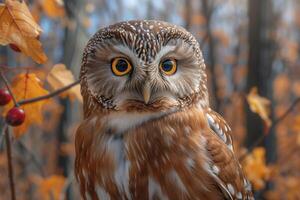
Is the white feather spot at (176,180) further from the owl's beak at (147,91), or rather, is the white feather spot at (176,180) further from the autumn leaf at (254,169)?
the autumn leaf at (254,169)

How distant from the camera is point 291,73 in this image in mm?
13805

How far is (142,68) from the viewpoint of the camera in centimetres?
175

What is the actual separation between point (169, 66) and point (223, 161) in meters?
0.48

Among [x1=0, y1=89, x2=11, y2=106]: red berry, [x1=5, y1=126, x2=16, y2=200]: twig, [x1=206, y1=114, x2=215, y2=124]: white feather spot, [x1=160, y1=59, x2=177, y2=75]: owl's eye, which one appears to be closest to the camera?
[x1=5, y1=126, x2=16, y2=200]: twig

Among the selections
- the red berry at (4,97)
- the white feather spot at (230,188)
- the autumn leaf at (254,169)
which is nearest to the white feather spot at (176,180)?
the white feather spot at (230,188)

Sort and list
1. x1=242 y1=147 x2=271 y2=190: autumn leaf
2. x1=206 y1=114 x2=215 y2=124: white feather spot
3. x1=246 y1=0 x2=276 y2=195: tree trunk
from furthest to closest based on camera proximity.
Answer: x1=246 y1=0 x2=276 y2=195: tree trunk < x1=242 y1=147 x2=271 y2=190: autumn leaf < x1=206 y1=114 x2=215 y2=124: white feather spot

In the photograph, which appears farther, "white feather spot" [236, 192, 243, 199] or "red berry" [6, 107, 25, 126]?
"white feather spot" [236, 192, 243, 199]

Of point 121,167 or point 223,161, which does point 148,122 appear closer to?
point 121,167

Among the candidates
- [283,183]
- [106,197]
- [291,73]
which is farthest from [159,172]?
[291,73]

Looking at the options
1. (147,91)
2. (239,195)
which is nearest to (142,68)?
(147,91)

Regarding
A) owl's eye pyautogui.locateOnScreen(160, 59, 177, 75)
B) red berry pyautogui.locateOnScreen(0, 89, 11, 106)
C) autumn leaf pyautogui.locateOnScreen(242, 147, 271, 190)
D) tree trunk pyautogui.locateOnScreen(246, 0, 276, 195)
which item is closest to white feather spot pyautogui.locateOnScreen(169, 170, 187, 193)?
owl's eye pyautogui.locateOnScreen(160, 59, 177, 75)

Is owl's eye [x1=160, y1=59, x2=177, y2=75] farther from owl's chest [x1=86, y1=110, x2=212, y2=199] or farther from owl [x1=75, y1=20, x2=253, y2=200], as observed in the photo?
owl's chest [x1=86, y1=110, x2=212, y2=199]

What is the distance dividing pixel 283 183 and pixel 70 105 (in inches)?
174

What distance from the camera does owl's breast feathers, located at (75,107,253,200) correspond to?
6.15 feet
